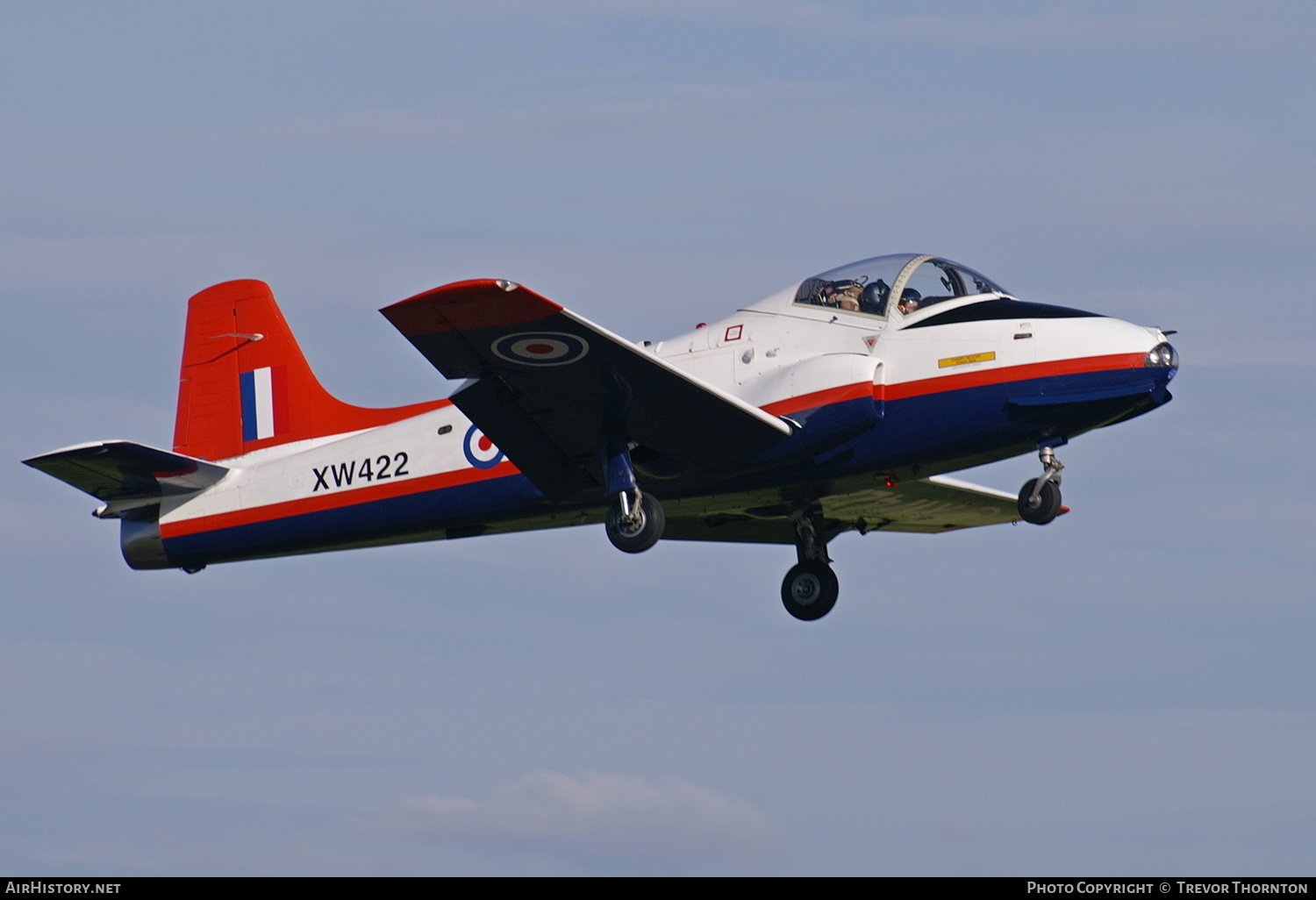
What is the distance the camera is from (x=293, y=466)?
892 inches

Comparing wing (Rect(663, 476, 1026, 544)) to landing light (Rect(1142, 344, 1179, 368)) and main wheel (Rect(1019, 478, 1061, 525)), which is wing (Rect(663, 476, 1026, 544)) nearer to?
main wheel (Rect(1019, 478, 1061, 525))

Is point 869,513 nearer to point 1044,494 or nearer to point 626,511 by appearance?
point 1044,494

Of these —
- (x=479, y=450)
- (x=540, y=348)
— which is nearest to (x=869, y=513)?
(x=479, y=450)

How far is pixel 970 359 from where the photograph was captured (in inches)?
757

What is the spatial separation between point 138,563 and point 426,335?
6.90m

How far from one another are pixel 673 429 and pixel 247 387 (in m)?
7.07

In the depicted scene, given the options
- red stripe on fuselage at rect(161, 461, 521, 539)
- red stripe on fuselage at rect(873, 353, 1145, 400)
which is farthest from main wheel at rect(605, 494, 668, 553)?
red stripe on fuselage at rect(873, 353, 1145, 400)

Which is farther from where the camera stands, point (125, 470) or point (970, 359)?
point (125, 470)

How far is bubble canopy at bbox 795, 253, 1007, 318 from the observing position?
779 inches

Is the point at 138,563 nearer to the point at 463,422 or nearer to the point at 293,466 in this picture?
the point at 293,466

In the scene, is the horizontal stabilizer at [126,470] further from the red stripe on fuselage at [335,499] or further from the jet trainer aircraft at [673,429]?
the red stripe on fuselage at [335,499]

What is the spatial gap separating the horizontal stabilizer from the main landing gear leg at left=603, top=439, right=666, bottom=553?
6027mm

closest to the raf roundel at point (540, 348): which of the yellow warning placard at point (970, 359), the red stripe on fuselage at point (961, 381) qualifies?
the red stripe on fuselage at point (961, 381)
